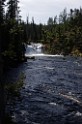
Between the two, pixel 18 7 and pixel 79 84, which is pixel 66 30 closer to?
pixel 18 7

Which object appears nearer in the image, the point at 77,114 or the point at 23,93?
the point at 77,114

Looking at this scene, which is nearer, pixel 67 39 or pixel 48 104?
pixel 48 104

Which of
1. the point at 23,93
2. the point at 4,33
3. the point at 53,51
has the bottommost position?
the point at 53,51

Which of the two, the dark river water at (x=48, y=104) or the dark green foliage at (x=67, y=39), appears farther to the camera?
the dark green foliage at (x=67, y=39)

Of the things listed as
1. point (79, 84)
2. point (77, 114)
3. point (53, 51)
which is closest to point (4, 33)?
point (79, 84)

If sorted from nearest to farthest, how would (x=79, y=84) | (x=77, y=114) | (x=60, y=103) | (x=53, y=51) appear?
(x=77, y=114)
(x=60, y=103)
(x=79, y=84)
(x=53, y=51)

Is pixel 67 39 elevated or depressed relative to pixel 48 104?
depressed

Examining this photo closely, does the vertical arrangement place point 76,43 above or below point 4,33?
below

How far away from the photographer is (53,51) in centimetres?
12012

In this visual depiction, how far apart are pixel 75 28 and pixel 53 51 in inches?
448

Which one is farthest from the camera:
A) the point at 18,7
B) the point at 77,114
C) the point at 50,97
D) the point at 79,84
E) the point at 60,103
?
the point at 18,7

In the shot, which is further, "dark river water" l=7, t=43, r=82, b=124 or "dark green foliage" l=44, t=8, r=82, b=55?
"dark green foliage" l=44, t=8, r=82, b=55

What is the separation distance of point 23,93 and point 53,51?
285 ft

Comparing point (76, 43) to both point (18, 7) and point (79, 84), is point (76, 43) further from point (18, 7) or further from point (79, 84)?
point (79, 84)
